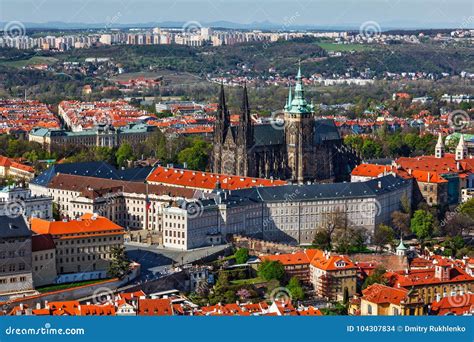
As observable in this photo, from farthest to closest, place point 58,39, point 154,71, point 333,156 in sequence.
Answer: point 58,39 < point 154,71 < point 333,156

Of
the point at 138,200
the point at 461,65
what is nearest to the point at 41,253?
the point at 138,200

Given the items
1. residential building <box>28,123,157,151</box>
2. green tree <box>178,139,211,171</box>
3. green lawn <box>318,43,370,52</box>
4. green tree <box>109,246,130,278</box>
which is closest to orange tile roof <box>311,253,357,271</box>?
green tree <box>109,246,130,278</box>

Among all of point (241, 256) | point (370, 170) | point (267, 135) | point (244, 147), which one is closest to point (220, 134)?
point (244, 147)

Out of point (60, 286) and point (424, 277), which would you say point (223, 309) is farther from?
point (424, 277)

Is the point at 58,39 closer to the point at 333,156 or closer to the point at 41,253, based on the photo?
the point at 333,156

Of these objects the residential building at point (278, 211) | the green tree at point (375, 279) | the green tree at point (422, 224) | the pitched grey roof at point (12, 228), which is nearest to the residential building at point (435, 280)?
the green tree at point (375, 279)

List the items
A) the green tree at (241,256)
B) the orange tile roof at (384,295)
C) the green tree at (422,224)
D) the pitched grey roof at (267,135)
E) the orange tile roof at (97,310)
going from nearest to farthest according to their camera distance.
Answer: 1. the orange tile roof at (97,310)
2. the orange tile roof at (384,295)
3. the green tree at (241,256)
4. the green tree at (422,224)
5. the pitched grey roof at (267,135)

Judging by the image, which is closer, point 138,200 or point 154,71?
point 138,200

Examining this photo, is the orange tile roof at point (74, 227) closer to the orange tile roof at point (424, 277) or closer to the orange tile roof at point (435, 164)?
the orange tile roof at point (424, 277)

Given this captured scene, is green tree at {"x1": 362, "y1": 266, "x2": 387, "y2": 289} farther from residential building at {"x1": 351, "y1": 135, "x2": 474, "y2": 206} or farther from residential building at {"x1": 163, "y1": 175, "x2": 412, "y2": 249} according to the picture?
residential building at {"x1": 351, "y1": 135, "x2": 474, "y2": 206}
